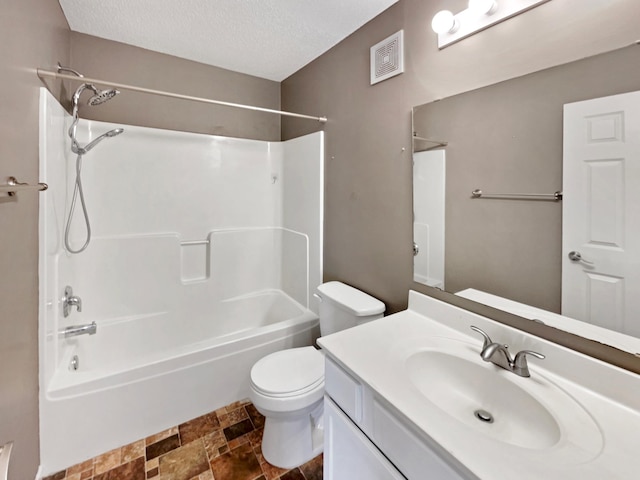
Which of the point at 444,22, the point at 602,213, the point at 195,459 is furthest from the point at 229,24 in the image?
the point at 195,459

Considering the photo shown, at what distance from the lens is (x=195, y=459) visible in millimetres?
1521

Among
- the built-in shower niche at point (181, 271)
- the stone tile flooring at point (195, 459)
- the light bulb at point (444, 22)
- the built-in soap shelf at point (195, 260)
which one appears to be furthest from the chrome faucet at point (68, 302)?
the light bulb at point (444, 22)

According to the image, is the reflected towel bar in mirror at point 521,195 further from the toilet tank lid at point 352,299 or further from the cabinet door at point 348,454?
the cabinet door at point 348,454

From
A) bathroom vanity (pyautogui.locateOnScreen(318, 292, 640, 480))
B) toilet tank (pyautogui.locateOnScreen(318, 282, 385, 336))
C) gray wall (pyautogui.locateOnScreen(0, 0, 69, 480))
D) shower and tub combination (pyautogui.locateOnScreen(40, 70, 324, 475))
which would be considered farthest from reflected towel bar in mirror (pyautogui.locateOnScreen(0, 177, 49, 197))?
toilet tank (pyautogui.locateOnScreen(318, 282, 385, 336))

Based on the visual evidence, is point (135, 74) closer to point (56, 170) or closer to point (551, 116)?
point (56, 170)

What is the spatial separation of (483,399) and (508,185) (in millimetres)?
775

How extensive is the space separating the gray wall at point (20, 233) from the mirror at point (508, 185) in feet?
5.44

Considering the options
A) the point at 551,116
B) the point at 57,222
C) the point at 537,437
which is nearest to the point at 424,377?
the point at 537,437

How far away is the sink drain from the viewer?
91 centimetres

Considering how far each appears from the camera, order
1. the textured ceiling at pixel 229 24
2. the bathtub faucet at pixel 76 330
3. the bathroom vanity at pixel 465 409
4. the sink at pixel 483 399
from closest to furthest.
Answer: the bathroom vanity at pixel 465 409 < the sink at pixel 483 399 < the textured ceiling at pixel 229 24 < the bathtub faucet at pixel 76 330

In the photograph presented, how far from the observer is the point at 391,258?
1.61 m

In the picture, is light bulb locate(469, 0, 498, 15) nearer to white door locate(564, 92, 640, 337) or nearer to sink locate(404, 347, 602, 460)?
white door locate(564, 92, 640, 337)

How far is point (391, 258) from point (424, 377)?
2.32 feet

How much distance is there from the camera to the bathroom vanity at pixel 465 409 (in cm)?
64
